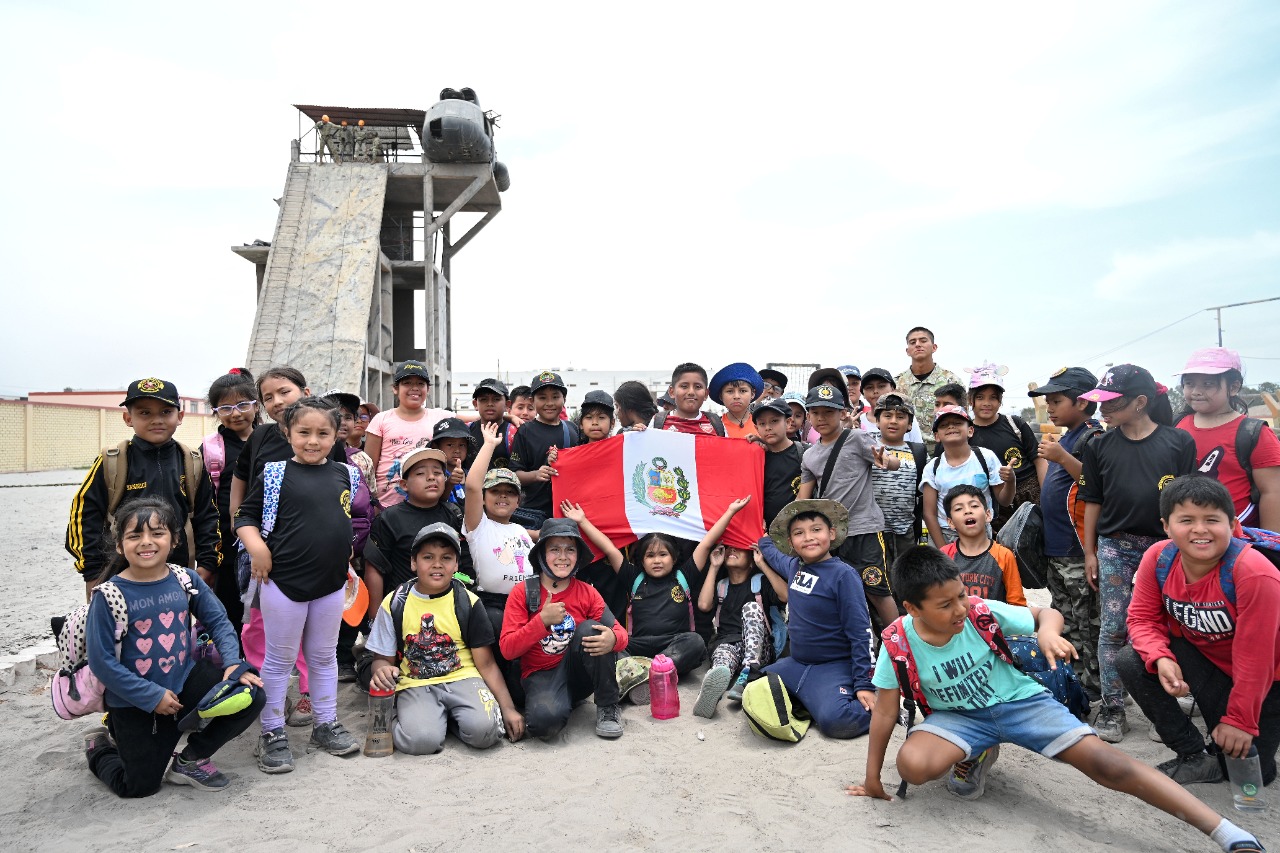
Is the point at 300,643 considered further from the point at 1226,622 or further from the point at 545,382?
the point at 1226,622

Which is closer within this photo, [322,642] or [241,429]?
[322,642]

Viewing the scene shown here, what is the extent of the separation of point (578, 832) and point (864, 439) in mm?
3283

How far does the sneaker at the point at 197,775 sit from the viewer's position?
3.94 m

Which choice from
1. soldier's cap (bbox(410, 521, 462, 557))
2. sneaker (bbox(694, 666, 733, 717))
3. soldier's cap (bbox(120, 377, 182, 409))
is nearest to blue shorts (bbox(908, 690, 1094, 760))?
sneaker (bbox(694, 666, 733, 717))

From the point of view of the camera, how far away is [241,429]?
530 centimetres

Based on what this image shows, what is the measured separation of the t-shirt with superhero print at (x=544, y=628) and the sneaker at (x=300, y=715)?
1242 millimetres

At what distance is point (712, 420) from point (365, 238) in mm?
16466

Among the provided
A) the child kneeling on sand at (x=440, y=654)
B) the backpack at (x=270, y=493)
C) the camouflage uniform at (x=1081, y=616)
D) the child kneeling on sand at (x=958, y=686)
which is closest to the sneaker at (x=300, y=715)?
the child kneeling on sand at (x=440, y=654)

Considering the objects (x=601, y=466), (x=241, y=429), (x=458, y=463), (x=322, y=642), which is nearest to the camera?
(x=322, y=642)

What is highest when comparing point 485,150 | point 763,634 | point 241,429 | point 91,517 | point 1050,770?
point 485,150

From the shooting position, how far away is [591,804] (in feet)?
12.3

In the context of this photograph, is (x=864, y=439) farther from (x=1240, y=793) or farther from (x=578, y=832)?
(x=578, y=832)

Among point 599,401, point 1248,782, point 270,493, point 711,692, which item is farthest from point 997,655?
point 270,493

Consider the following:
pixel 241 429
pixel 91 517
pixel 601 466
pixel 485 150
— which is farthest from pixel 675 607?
pixel 485 150
